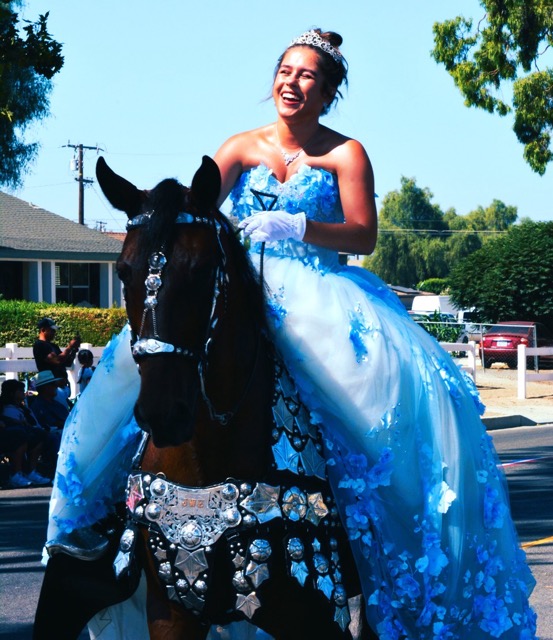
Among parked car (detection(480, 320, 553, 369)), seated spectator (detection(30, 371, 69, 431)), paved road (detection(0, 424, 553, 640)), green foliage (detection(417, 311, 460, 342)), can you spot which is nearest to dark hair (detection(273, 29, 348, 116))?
paved road (detection(0, 424, 553, 640))

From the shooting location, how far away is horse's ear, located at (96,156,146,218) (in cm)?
350

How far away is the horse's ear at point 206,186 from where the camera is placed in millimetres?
3482

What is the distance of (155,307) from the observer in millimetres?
3236

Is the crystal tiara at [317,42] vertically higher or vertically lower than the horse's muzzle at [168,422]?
higher

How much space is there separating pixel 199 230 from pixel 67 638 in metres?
1.76

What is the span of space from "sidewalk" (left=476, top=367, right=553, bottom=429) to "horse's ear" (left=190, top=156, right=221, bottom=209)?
14.9m

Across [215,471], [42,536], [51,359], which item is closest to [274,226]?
[215,471]

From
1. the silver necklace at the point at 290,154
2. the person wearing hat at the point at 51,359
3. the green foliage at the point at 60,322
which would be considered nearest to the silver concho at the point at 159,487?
the silver necklace at the point at 290,154

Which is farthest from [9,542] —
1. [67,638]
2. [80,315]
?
[80,315]

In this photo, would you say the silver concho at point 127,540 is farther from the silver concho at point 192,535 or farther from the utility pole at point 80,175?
the utility pole at point 80,175

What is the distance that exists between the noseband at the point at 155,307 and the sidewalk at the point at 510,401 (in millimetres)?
14892

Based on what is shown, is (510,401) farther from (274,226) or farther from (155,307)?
(155,307)

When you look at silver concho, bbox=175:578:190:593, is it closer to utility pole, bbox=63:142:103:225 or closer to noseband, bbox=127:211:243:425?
noseband, bbox=127:211:243:425

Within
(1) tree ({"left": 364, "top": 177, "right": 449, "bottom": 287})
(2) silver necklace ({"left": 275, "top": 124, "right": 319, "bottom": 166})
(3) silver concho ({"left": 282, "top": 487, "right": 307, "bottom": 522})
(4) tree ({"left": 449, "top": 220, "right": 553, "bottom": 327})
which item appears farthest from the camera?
(1) tree ({"left": 364, "top": 177, "right": 449, "bottom": 287})
